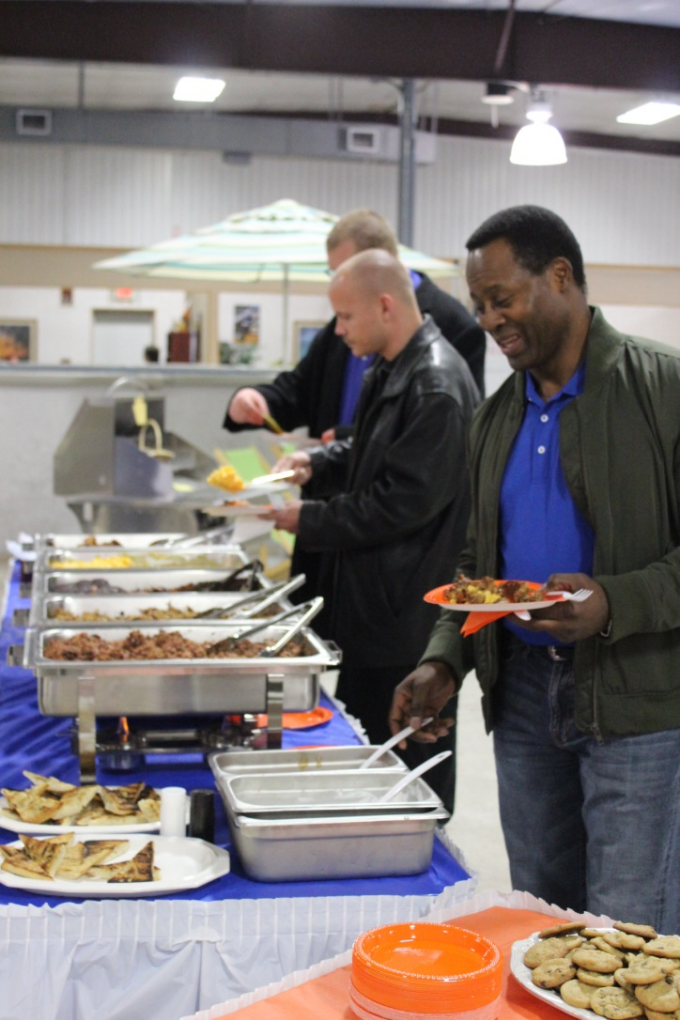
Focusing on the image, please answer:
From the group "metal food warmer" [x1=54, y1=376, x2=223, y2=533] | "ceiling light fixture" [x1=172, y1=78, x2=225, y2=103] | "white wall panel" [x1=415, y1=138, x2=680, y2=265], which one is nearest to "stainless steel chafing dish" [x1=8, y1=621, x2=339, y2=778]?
"metal food warmer" [x1=54, y1=376, x2=223, y2=533]

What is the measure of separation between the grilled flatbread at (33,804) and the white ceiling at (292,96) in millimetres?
7316

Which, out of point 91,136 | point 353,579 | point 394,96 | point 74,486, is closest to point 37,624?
point 353,579

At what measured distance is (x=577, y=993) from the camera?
0.96 meters

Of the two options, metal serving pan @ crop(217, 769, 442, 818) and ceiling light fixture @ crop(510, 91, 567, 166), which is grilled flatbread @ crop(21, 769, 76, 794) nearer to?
metal serving pan @ crop(217, 769, 442, 818)

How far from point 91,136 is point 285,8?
13.0 ft

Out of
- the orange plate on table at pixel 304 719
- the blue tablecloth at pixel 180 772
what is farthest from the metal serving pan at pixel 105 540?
the orange plate on table at pixel 304 719

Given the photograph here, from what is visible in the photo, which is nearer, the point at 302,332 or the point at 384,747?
the point at 384,747

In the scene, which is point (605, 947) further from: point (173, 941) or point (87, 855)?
point (87, 855)

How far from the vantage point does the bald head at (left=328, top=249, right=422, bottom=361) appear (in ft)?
7.71

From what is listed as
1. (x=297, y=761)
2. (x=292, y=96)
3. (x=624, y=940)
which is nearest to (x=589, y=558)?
(x=297, y=761)

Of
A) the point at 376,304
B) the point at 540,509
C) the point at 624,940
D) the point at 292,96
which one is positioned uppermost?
the point at 292,96

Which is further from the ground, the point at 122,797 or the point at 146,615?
the point at 146,615

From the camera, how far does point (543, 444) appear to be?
5.04ft

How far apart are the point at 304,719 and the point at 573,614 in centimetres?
73
